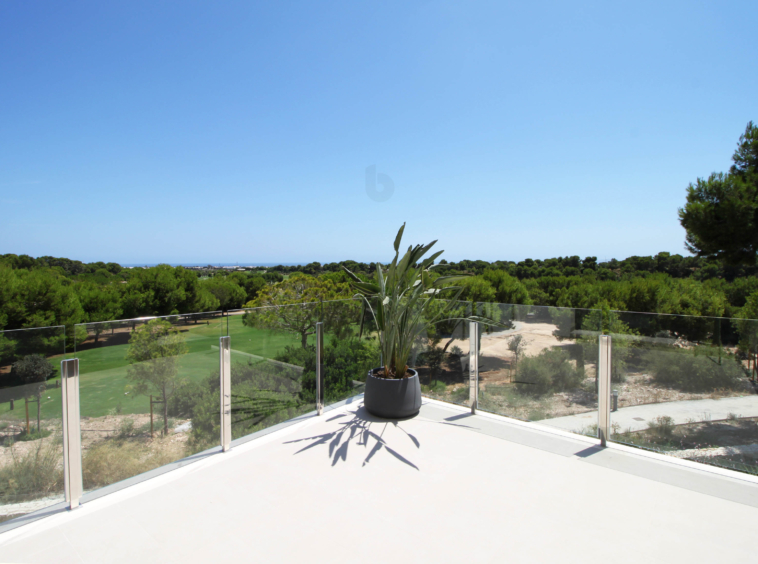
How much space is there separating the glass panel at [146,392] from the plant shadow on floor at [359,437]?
2.59 feet

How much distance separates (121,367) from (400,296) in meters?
2.33

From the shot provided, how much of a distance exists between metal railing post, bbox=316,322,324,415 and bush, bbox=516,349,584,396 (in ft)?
6.37

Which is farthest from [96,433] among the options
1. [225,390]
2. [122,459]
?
[225,390]

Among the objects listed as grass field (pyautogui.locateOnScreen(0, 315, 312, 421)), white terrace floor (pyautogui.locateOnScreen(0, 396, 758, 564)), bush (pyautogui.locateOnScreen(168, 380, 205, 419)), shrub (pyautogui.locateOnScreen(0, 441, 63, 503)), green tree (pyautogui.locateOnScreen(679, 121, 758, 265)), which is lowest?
white terrace floor (pyautogui.locateOnScreen(0, 396, 758, 564))

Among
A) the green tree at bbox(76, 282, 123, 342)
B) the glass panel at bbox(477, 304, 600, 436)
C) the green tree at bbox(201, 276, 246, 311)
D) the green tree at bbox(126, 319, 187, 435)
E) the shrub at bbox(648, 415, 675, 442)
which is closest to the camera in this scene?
the green tree at bbox(126, 319, 187, 435)

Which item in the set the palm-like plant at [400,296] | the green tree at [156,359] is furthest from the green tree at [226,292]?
the green tree at [156,359]

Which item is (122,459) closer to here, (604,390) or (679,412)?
(604,390)

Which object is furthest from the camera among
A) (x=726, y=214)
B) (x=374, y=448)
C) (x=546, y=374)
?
(x=726, y=214)

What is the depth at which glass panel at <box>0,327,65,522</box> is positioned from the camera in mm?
1828

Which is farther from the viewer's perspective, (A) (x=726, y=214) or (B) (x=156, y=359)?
(A) (x=726, y=214)

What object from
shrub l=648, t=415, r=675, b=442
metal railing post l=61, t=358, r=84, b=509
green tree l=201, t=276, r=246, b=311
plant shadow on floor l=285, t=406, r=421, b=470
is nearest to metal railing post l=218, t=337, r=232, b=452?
plant shadow on floor l=285, t=406, r=421, b=470

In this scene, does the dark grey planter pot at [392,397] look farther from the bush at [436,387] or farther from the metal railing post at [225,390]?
the metal railing post at [225,390]

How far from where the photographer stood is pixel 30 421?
6.28ft

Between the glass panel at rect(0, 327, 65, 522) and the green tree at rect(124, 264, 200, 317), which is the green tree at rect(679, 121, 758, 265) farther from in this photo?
the green tree at rect(124, 264, 200, 317)
